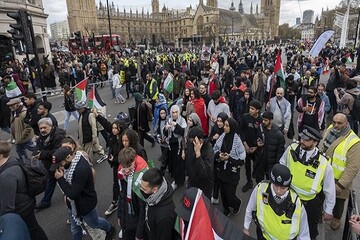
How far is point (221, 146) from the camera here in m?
4.20

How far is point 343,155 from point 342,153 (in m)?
0.03

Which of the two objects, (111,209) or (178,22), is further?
(178,22)

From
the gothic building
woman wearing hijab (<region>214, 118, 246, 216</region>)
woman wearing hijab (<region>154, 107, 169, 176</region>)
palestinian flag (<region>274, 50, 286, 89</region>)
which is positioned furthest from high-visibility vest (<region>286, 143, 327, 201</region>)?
the gothic building

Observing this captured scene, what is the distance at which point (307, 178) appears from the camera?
2.96 metres

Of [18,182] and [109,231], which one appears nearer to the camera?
[18,182]

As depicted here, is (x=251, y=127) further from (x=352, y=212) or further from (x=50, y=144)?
(x=50, y=144)

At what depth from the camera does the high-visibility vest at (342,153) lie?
3303 mm

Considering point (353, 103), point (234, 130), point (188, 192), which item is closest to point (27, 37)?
point (234, 130)

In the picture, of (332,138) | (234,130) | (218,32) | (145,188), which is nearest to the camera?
(145,188)

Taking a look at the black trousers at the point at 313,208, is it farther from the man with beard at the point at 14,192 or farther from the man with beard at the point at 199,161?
the man with beard at the point at 14,192

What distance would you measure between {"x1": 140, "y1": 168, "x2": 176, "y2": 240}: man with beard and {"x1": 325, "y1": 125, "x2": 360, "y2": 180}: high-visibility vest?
90.9 inches

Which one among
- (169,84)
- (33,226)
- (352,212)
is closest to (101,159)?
(33,226)

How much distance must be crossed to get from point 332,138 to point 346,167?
1.79 ft

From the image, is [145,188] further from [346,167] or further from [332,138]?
[332,138]
